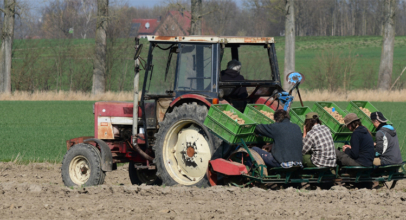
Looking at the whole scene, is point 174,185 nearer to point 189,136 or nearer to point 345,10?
point 189,136

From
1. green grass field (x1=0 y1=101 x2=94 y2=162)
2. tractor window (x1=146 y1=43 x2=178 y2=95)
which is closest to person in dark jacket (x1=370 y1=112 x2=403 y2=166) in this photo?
tractor window (x1=146 y1=43 x2=178 y2=95)

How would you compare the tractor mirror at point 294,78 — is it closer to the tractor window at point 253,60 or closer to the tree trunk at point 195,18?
the tractor window at point 253,60

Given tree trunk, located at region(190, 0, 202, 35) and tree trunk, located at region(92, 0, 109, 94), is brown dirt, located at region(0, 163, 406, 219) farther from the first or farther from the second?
tree trunk, located at region(190, 0, 202, 35)

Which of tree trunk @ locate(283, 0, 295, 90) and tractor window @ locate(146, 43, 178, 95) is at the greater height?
tree trunk @ locate(283, 0, 295, 90)

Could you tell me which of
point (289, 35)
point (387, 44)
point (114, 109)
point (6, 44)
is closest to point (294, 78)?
point (114, 109)

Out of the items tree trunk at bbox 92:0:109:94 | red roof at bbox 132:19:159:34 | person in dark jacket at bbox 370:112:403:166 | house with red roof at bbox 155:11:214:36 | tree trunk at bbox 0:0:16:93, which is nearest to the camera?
person in dark jacket at bbox 370:112:403:166

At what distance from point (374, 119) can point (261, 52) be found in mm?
2173

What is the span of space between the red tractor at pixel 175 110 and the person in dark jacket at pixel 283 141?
614 mm

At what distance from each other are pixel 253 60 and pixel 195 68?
1.66 m

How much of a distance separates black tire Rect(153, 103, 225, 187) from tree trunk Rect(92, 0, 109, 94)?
19.6 m

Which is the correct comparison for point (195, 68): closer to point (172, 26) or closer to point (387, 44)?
point (387, 44)

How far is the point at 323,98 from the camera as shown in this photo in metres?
28.9

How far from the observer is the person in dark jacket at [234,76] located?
28.1ft

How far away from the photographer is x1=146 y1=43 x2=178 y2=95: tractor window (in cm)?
888
